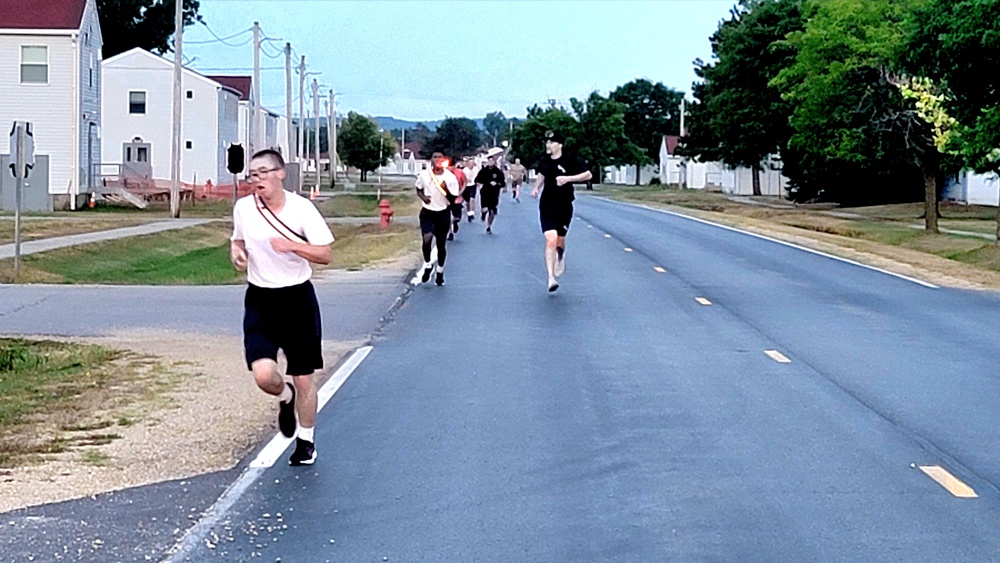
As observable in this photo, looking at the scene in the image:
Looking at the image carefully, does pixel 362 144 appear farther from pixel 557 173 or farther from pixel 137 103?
pixel 557 173

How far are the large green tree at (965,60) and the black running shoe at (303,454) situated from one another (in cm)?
1853

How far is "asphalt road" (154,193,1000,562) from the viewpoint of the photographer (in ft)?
23.6

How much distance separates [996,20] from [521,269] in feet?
29.7

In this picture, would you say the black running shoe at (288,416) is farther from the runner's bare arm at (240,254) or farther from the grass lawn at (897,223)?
the grass lawn at (897,223)

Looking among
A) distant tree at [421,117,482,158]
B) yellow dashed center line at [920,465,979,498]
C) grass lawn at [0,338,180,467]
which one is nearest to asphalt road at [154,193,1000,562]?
yellow dashed center line at [920,465,979,498]

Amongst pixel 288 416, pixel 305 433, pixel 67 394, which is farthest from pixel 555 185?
pixel 305 433

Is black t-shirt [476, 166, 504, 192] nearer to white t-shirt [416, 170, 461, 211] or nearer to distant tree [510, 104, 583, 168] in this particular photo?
white t-shirt [416, 170, 461, 211]

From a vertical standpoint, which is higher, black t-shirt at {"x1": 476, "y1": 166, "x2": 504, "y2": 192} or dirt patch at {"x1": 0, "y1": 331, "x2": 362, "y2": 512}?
black t-shirt at {"x1": 476, "y1": 166, "x2": 504, "y2": 192}

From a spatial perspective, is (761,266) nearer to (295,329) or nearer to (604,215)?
(295,329)

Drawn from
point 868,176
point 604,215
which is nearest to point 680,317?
point 604,215

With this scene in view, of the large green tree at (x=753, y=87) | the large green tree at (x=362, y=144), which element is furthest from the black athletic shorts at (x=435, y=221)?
the large green tree at (x=362, y=144)

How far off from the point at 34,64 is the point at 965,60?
1410 inches

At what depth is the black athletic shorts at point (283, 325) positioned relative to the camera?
860cm

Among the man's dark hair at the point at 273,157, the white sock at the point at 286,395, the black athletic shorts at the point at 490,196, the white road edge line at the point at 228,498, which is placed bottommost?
the white road edge line at the point at 228,498
